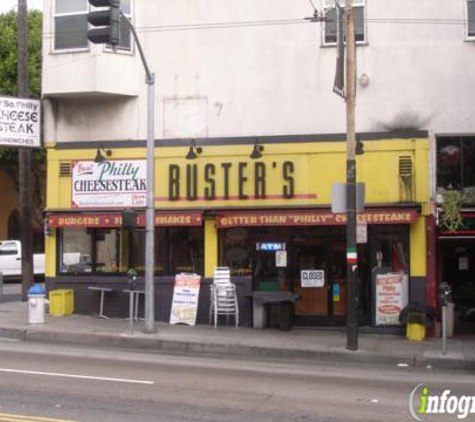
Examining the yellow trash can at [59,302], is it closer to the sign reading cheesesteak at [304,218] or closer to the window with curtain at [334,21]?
the sign reading cheesesteak at [304,218]

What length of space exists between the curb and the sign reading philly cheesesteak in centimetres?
Result: 394

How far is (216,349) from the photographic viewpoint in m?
14.4

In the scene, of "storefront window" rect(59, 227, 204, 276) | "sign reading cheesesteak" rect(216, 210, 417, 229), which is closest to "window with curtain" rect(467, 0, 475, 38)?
"sign reading cheesesteak" rect(216, 210, 417, 229)

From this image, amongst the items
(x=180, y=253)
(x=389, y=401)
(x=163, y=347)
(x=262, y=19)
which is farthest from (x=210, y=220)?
(x=389, y=401)

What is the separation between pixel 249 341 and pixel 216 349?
0.82 metres

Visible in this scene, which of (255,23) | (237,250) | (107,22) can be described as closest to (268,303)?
(237,250)

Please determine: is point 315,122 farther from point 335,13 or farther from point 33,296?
point 33,296

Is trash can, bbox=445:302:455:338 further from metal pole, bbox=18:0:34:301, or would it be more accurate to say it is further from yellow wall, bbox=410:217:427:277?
metal pole, bbox=18:0:34:301

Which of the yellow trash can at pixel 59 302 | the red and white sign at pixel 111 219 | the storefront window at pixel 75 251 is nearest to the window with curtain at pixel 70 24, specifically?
the red and white sign at pixel 111 219

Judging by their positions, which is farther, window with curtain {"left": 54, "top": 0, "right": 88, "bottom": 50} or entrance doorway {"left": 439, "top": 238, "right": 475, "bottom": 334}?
window with curtain {"left": 54, "top": 0, "right": 88, "bottom": 50}

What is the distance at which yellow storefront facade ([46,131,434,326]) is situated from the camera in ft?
54.8

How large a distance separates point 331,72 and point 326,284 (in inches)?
199

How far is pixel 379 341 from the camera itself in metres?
15.4

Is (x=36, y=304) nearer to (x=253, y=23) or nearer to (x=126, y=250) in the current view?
(x=126, y=250)
